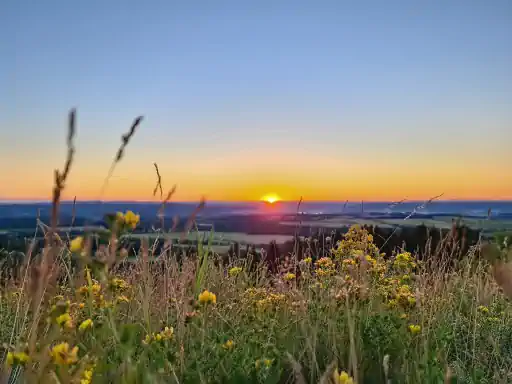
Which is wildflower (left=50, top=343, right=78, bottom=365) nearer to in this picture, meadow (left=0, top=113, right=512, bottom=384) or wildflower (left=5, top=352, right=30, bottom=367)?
meadow (left=0, top=113, right=512, bottom=384)

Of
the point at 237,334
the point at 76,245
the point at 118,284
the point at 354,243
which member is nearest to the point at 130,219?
the point at 76,245

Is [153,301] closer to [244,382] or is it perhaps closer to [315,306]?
[315,306]

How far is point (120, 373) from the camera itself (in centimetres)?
224

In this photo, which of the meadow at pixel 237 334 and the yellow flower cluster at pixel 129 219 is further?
the meadow at pixel 237 334

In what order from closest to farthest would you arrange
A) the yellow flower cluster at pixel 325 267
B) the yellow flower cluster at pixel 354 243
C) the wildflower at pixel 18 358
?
the wildflower at pixel 18 358 < the yellow flower cluster at pixel 325 267 < the yellow flower cluster at pixel 354 243

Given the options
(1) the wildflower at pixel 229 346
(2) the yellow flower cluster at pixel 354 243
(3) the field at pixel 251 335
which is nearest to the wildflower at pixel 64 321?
(3) the field at pixel 251 335

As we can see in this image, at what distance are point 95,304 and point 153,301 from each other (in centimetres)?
134

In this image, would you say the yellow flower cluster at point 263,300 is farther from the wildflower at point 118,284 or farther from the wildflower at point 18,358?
the wildflower at point 18,358

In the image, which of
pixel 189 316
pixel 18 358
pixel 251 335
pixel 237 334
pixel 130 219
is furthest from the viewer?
pixel 237 334

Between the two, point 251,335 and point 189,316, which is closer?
point 189,316

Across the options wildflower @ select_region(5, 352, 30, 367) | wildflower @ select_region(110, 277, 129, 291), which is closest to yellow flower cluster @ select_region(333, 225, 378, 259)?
wildflower @ select_region(110, 277, 129, 291)

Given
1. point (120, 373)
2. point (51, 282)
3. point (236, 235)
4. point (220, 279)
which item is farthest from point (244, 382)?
point (236, 235)

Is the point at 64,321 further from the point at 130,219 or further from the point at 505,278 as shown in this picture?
the point at 505,278

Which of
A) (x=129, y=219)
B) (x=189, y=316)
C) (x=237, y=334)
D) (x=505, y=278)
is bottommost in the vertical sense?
(x=237, y=334)
